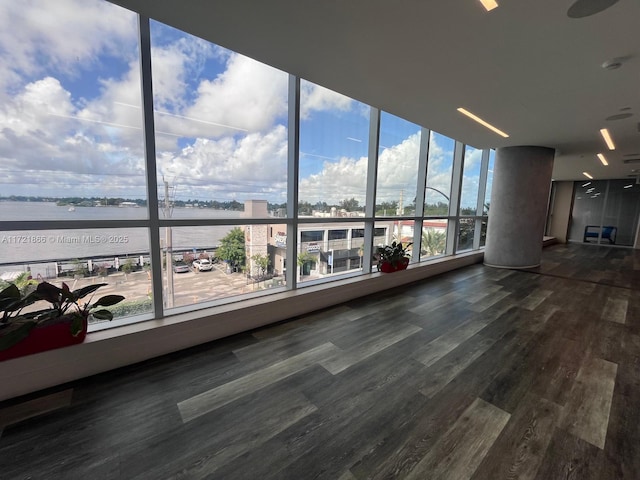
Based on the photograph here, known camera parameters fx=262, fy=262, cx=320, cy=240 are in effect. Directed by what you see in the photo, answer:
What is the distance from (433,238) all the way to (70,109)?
20.4 ft

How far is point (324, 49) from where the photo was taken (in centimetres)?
241

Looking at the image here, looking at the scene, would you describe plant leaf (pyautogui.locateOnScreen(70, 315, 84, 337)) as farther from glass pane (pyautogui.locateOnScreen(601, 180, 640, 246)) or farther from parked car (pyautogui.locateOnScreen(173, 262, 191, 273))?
glass pane (pyautogui.locateOnScreen(601, 180, 640, 246))

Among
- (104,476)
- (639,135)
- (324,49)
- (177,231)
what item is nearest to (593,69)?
(324,49)

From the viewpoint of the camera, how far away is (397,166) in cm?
499

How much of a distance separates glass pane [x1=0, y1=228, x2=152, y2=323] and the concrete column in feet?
23.2

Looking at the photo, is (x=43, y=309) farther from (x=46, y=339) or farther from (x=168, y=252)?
(x=168, y=252)

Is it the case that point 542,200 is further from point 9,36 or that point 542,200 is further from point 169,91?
point 9,36

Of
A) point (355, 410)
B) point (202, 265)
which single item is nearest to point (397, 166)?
point (202, 265)

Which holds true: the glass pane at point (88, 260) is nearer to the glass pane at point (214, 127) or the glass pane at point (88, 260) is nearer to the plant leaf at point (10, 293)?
the plant leaf at point (10, 293)

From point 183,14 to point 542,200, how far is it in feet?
24.3

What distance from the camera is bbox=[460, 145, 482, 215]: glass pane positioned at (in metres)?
6.62

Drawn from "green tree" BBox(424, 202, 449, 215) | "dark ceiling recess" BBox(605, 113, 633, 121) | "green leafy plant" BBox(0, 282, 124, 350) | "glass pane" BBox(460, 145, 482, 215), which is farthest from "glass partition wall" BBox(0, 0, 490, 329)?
"glass pane" BBox(460, 145, 482, 215)

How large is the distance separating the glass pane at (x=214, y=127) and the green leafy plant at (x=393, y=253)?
85.9 inches

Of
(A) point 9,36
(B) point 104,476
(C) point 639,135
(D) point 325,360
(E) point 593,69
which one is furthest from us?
(C) point 639,135
